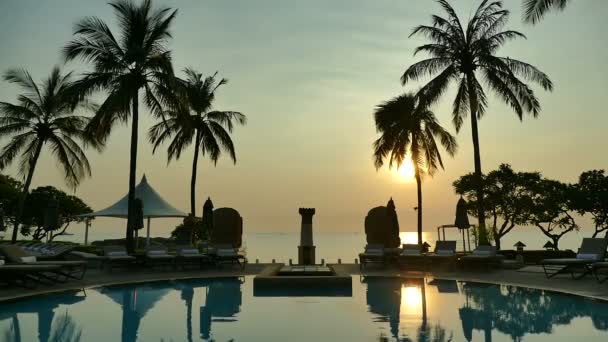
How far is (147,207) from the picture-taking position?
2386cm

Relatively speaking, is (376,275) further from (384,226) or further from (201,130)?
(201,130)

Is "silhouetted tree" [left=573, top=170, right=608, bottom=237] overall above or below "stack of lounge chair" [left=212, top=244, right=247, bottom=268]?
above

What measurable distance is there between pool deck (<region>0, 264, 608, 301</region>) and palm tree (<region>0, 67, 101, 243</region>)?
10940 mm

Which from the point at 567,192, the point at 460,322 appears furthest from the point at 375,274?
the point at 567,192

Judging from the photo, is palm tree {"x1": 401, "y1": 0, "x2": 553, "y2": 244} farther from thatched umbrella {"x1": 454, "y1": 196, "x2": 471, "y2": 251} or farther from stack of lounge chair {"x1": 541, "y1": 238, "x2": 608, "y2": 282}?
stack of lounge chair {"x1": 541, "y1": 238, "x2": 608, "y2": 282}

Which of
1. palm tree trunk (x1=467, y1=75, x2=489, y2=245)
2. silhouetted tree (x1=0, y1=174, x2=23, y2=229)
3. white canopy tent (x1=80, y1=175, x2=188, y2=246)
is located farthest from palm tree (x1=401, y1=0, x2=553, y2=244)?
silhouetted tree (x1=0, y1=174, x2=23, y2=229)

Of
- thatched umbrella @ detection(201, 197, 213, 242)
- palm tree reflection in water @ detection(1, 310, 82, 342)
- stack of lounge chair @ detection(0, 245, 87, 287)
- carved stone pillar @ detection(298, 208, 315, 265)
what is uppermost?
thatched umbrella @ detection(201, 197, 213, 242)

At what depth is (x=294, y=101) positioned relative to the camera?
19.6 meters

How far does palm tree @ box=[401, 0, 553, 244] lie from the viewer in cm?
2145

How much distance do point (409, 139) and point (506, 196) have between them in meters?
7.53

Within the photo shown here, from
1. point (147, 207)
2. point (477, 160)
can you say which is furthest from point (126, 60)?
point (477, 160)

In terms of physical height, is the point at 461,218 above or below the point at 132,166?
below

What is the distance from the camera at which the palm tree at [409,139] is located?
27109mm

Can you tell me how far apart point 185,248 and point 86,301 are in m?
7.44
